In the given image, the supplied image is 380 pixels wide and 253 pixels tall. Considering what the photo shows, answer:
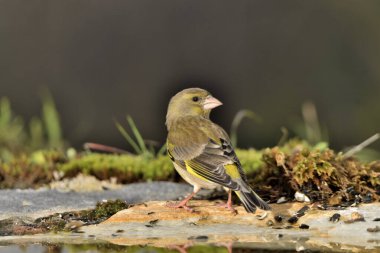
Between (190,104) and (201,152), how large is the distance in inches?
31.6

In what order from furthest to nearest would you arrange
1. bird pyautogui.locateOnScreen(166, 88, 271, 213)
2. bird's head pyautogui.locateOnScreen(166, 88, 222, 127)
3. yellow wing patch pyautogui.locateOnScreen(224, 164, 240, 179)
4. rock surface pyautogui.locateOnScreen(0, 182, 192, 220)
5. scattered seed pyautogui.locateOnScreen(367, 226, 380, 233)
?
bird's head pyautogui.locateOnScreen(166, 88, 222, 127) → rock surface pyautogui.locateOnScreen(0, 182, 192, 220) → yellow wing patch pyautogui.locateOnScreen(224, 164, 240, 179) → bird pyautogui.locateOnScreen(166, 88, 271, 213) → scattered seed pyautogui.locateOnScreen(367, 226, 380, 233)

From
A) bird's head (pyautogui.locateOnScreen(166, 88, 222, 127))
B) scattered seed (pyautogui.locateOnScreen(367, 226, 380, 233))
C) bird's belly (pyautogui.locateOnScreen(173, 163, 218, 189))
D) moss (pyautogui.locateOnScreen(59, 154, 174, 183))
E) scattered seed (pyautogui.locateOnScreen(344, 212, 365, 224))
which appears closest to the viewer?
scattered seed (pyautogui.locateOnScreen(367, 226, 380, 233))

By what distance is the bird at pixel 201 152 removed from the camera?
20.6 feet

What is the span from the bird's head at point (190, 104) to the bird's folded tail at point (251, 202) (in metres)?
1.32

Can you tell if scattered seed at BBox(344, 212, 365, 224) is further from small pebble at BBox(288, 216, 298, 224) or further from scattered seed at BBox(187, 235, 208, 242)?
scattered seed at BBox(187, 235, 208, 242)

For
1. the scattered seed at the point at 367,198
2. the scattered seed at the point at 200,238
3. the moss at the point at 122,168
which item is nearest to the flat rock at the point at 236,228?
the scattered seed at the point at 200,238

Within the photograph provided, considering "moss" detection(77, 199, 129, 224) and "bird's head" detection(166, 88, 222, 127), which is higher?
"bird's head" detection(166, 88, 222, 127)

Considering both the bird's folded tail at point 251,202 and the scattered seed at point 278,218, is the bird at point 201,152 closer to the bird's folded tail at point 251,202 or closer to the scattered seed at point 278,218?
the bird's folded tail at point 251,202

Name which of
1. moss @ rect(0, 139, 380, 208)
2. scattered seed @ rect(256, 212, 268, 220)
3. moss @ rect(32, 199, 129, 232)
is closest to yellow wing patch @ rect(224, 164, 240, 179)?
scattered seed @ rect(256, 212, 268, 220)

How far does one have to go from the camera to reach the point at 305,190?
22.6 feet

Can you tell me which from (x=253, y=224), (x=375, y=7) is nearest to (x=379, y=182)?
(x=253, y=224)

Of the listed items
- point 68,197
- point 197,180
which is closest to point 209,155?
point 197,180

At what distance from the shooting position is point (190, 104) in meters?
7.36

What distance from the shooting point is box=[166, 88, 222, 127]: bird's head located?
733cm
